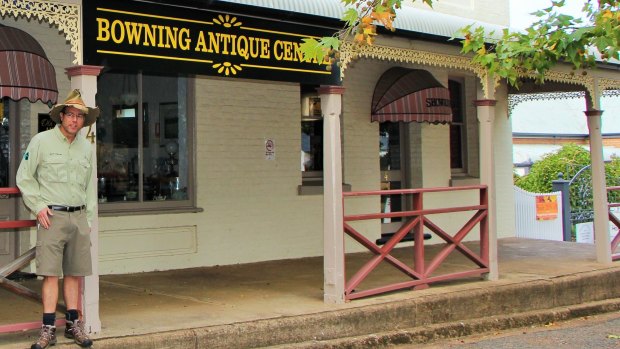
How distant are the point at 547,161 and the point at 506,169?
6.21 m

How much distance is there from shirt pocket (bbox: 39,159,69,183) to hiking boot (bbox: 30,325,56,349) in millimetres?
1118

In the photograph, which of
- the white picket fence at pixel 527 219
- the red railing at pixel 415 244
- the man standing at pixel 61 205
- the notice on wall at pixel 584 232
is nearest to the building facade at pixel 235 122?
the red railing at pixel 415 244

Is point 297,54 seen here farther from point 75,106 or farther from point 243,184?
point 243,184

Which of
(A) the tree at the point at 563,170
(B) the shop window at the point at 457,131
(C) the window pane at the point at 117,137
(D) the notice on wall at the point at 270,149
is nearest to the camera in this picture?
(C) the window pane at the point at 117,137

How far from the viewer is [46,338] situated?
5.71 m

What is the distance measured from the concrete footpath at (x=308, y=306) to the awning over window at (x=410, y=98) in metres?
2.28

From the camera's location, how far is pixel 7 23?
8758mm

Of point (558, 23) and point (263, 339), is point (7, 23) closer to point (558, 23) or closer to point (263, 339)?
point (263, 339)

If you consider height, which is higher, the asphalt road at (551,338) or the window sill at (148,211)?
the window sill at (148,211)

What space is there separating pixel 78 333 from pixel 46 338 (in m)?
0.25

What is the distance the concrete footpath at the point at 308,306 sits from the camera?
660cm

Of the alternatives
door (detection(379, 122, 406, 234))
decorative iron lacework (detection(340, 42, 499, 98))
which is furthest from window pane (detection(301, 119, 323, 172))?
decorative iron lacework (detection(340, 42, 499, 98))

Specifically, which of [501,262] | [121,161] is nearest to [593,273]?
[501,262]

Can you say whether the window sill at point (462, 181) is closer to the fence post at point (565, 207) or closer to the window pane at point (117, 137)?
the fence post at point (565, 207)
